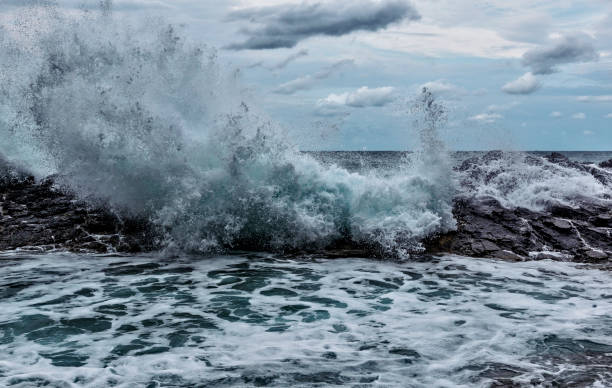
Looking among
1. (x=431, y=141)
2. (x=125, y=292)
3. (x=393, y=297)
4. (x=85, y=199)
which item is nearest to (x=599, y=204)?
(x=431, y=141)

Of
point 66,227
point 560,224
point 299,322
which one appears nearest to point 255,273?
point 299,322

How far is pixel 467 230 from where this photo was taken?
356 inches

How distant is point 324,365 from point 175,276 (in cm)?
336

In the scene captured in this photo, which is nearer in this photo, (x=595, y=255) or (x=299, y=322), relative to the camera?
(x=299, y=322)

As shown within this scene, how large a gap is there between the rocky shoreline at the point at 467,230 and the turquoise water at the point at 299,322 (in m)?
0.53

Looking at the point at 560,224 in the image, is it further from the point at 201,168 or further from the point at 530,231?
the point at 201,168

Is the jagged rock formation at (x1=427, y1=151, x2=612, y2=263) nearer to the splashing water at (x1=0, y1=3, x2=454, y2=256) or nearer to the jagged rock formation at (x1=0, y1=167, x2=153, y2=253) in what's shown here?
the splashing water at (x1=0, y1=3, x2=454, y2=256)

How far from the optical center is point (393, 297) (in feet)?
20.2

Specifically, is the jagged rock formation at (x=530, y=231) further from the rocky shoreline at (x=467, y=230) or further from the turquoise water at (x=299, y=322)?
the turquoise water at (x=299, y=322)

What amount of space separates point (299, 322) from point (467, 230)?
4795 millimetres

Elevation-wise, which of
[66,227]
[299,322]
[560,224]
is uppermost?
[560,224]

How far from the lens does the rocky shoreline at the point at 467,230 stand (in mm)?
8359

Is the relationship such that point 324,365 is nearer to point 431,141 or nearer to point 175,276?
point 175,276

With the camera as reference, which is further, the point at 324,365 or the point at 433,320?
the point at 433,320
